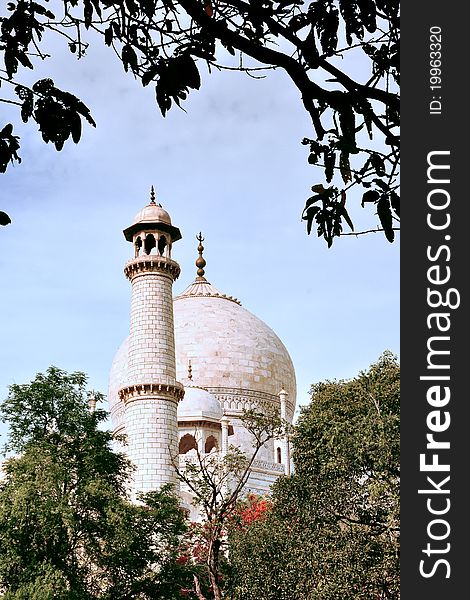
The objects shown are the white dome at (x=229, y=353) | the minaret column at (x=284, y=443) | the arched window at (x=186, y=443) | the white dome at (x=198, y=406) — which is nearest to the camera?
the white dome at (x=198, y=406)

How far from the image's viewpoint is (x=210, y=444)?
35.5 m

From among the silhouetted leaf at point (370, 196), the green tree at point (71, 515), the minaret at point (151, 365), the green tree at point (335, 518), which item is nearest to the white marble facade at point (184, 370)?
the minaret at point (151, 365)

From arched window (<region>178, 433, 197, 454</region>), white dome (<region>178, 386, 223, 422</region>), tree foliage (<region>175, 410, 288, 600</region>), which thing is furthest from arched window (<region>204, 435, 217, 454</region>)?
tree foliage (<region>175, 410, 288, 600</region>)

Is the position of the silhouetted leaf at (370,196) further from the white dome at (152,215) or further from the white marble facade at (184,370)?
the white dome at (152,215)

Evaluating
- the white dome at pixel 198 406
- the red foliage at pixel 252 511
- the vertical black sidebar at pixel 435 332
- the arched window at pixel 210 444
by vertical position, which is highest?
the white dome at pixel 198 406

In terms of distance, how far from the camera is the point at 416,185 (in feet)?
14.0

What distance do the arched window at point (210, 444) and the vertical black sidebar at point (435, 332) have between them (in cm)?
3115

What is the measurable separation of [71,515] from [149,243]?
36.8 ft

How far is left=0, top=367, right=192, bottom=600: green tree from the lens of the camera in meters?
17.9

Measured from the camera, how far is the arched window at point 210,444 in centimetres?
3512

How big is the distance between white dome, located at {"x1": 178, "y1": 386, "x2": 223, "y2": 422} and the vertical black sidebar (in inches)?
1193

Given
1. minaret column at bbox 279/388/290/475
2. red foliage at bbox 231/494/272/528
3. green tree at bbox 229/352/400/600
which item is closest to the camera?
green tree at bbox 229/352/400/600

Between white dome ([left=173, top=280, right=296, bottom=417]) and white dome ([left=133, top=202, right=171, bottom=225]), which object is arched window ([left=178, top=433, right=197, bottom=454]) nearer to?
white dome ([left=173, top=280, right=296, bottom=417])

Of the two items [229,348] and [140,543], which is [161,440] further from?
[229,348]
